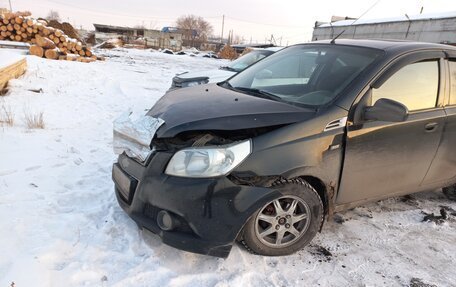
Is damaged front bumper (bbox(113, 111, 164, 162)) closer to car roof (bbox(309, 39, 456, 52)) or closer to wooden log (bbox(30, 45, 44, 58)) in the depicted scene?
car roof (bbox(309, 39, 456, 52))

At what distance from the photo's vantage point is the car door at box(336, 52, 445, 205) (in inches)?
111

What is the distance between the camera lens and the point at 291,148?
Answer: 251cm

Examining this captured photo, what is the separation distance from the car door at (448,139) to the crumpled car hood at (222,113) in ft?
5.31

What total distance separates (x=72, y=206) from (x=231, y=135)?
5.78 ft

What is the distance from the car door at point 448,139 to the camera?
3.35m

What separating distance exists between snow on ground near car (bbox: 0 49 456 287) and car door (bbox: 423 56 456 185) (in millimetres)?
530

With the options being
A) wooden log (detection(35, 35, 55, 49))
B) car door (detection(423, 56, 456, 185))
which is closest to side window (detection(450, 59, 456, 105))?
car door (detection(423, 56, 456, 185))

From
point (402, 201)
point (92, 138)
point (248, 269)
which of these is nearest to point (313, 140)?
point (248, 269)

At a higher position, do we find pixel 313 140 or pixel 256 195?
pixel 313 140

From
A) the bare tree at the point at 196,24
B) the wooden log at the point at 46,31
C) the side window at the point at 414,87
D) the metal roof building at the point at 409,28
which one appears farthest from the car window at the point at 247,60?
the bare tree at the point at 196,24

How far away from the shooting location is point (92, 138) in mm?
5199

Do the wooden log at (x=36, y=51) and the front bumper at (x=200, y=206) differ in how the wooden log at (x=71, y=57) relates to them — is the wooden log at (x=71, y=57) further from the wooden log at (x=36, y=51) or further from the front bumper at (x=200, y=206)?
the front bumper at (x=200, y=206)

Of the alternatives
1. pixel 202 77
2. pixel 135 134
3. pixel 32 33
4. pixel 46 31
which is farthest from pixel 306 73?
pixel 32 33

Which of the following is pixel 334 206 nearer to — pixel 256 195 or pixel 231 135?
pixel 256 195
